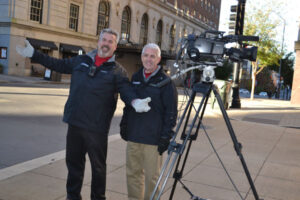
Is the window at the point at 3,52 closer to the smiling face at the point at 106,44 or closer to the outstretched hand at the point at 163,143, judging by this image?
the smiling face at the point at 106,44

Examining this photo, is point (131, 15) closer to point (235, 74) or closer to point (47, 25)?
point (47, 25)

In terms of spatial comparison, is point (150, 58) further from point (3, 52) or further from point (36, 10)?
point (36, 10)

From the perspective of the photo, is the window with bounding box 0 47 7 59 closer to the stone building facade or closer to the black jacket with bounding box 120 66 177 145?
the stone building facade

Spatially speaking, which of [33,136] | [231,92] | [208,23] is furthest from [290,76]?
[33,136]

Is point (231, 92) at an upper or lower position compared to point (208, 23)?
lower

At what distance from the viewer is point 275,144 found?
893cm

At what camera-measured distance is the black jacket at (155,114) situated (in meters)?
3.57

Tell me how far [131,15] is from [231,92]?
28.9m

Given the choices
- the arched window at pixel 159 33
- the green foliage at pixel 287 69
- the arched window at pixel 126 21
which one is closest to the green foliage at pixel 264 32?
the arched window at pixel 126 21

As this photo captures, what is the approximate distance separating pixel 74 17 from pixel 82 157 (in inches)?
1339

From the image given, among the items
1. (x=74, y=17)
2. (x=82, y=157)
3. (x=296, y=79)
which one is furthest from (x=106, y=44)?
(x=74, y=17)

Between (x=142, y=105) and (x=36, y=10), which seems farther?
(x=36, y=10)

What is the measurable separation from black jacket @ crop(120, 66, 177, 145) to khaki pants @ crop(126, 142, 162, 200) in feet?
0.33

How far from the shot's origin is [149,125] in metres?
3.64
